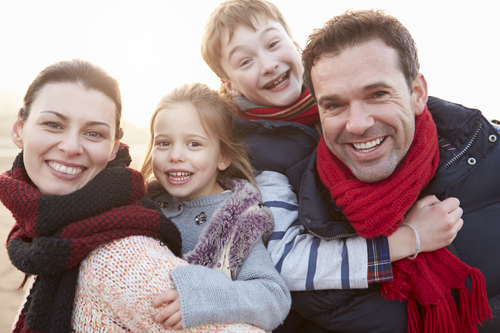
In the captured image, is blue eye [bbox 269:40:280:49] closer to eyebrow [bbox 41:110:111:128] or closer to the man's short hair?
the man's short hair

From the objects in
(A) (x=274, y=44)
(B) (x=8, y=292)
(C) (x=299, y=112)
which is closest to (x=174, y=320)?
(C) (x=299, y=112)

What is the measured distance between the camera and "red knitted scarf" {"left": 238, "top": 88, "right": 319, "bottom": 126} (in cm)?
250

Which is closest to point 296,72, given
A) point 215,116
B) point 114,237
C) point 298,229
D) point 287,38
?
point 287,38

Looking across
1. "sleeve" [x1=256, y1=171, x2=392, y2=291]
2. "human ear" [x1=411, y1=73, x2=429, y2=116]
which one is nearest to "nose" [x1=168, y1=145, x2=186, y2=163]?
"sleeve" [x1=256, y1=171, x2=392, y2=291]

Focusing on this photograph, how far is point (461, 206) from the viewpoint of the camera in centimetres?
201

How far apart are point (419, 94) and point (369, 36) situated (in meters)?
0.46

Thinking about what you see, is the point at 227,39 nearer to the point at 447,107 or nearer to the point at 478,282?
the point at 447,107

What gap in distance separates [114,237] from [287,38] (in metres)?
1.90

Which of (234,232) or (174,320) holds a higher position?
(234,232)

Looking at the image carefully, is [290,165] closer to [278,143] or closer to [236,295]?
[278,143]

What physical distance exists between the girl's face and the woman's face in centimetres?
52

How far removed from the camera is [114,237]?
1.47 metres

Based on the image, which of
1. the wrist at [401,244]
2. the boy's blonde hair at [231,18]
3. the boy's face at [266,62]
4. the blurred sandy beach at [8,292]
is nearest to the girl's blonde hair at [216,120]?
the boy's face at [266,62]

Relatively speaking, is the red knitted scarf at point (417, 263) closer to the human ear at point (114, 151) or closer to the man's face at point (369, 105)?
the man's face at point (369, 105)
